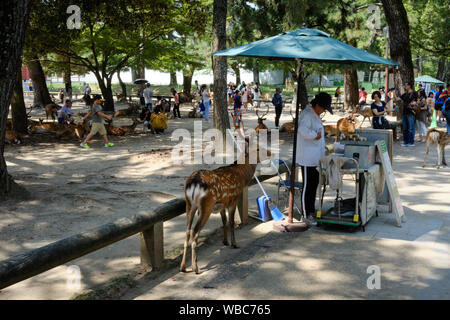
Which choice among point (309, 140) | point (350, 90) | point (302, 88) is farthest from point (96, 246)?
point (350, 90)

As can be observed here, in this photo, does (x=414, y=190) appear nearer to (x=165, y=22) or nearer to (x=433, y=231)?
(x=433, y=231)

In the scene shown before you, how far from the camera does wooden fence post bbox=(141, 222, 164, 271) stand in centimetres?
525

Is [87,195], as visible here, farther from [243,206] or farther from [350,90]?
[350,90]

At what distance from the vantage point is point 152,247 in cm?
525

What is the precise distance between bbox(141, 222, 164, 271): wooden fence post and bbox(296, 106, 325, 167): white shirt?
7.58 feet

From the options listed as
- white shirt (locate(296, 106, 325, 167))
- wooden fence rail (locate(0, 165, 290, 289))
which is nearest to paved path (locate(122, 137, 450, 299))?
wooden fence rail (locate(0, 165, 290, 289))

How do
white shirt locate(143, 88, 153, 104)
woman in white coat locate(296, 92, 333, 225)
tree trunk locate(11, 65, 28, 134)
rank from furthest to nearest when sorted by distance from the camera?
white shirt locate(143, 88, 153, 104)
tree trunk locate(11, 65, 28, 134)
woman in white coat locate(296, 92, 333, 225)

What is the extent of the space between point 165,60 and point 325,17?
9.38 m

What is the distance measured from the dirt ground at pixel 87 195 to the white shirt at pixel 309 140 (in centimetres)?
172

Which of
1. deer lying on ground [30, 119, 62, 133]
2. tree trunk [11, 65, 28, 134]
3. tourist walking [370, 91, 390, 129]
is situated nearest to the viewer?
tourist walking [370, 91, 390, 129]

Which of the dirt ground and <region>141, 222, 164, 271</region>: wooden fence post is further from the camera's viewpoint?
the dirt ground

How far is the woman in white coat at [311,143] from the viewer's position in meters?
6.30

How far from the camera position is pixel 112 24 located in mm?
15852

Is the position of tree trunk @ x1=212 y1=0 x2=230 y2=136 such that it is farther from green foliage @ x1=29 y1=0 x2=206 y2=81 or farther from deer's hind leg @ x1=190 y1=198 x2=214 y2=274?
deer's hind leg @ x1=190 y1=198 x2=214 y2=274
